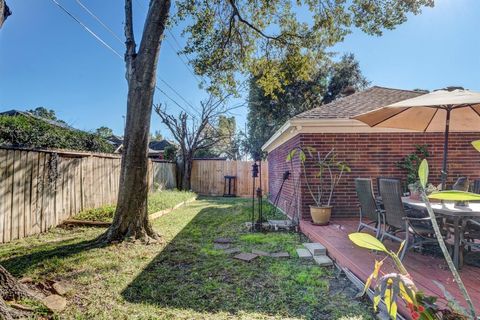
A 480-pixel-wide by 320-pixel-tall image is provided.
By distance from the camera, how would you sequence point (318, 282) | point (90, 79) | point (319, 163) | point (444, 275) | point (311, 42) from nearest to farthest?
point (444, 275) → point (318, 282) → point (319, 163) → point (311, 42) → point (90, 79)

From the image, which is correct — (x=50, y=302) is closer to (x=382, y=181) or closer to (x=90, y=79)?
(x=382, y=181)

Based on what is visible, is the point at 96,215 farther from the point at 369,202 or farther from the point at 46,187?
the point at 369,202

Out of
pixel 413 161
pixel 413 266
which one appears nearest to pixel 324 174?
pixel 413 161

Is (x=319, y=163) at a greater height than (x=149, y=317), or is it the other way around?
(x=319, y=163)

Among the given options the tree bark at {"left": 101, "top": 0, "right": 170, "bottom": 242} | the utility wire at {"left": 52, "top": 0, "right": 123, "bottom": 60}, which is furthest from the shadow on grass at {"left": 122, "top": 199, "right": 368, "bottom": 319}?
the utility wire at {"left": 52, "top": 0, "right": 123, "bottom": 60}

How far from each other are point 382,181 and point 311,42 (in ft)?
18.0

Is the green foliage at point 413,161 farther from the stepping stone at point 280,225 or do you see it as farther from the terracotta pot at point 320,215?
the stepping stone at point 280,225

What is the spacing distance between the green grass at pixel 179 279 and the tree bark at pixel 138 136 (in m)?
0.42

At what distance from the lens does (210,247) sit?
4.93 m

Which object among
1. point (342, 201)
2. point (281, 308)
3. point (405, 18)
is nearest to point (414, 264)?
point (281, 308)

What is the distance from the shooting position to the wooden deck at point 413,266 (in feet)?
8.85

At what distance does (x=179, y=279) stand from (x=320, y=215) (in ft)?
10.6

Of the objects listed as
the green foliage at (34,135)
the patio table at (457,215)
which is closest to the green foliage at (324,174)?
the patio table at (457,215)

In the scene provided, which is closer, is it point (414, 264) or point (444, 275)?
point (444, 275)
